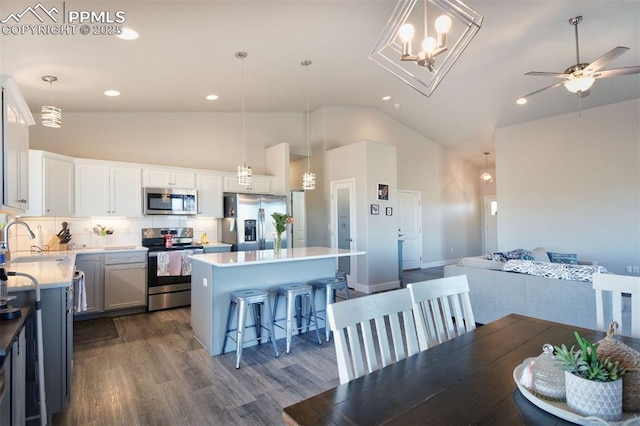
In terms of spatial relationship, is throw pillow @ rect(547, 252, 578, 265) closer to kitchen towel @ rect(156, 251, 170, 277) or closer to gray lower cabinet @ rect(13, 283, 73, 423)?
kitchen towel @ rect(156, 251, 170, 277)

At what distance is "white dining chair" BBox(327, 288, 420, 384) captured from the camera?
1.30 metres

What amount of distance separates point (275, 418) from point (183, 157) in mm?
4705

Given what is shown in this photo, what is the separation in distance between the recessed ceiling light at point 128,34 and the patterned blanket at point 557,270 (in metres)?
4.48

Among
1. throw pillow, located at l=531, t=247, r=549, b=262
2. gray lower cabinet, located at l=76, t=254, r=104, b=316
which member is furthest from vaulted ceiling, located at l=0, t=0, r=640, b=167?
throw pillow, located at l=531, t=247, r=549, b=262

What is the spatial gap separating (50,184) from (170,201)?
4.76 ft

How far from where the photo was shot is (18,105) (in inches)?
96.7

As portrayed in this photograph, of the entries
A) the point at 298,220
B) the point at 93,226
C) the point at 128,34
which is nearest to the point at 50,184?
the point at 93,226

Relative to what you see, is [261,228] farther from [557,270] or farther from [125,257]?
[557,270]

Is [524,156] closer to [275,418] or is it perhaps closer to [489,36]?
[489,36]

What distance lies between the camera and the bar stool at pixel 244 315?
123 inches

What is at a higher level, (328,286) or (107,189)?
(107,189)

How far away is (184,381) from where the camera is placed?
9.08ft

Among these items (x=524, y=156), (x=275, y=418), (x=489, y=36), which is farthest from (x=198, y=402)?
(x=524, y=156)

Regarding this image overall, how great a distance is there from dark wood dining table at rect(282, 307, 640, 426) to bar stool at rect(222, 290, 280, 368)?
207 centimetres
